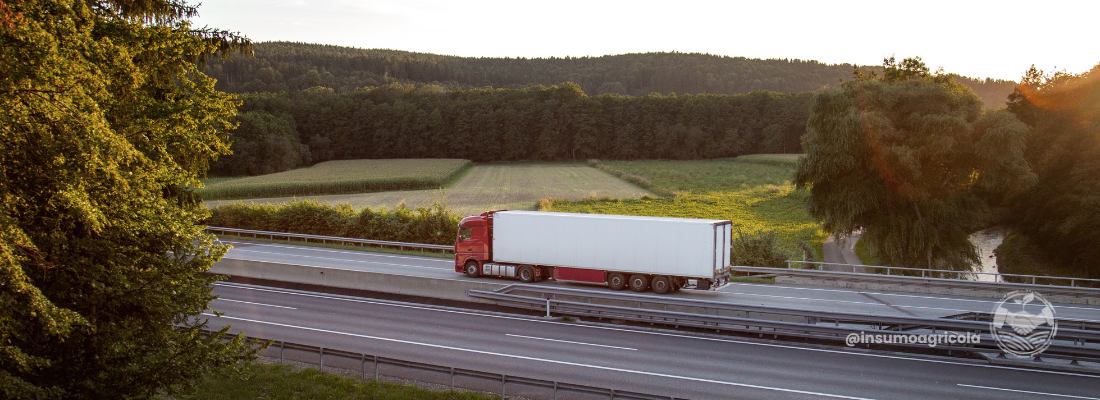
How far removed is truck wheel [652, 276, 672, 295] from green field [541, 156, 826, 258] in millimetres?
10529

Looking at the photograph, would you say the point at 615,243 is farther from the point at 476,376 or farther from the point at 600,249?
the point at 476,376

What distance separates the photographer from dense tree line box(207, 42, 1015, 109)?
454 ft

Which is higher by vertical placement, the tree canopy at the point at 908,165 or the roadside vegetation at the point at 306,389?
the tree canopy at the point at 908,165

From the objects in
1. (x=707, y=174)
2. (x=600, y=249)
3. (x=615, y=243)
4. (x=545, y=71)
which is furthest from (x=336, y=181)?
(x=545, y=71)

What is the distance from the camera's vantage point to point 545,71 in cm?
17712

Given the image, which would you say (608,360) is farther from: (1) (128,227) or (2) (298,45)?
(2) (298,45)

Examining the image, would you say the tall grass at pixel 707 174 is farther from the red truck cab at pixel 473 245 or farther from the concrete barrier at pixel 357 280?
the concrete barrier at pixel 357 280

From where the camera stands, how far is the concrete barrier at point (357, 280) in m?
22.7

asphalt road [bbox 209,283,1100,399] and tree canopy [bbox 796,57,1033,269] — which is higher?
tree canopy [bbox 796,57,1033,269]

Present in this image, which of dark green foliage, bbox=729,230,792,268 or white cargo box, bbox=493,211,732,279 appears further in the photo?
dark green foliage, bbox=729,230,792,268

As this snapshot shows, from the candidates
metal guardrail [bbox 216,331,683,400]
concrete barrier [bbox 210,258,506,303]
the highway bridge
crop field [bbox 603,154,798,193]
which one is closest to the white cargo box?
the highway bridge

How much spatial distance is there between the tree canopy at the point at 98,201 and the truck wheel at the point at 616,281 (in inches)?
553

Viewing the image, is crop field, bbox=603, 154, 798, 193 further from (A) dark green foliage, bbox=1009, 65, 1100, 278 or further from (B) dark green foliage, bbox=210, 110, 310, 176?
(B) dark green foliage, bbox=210, 110, 310, 176

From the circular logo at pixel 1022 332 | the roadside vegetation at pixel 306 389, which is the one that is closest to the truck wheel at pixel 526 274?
the roadside vegetation at pixel 306 389
